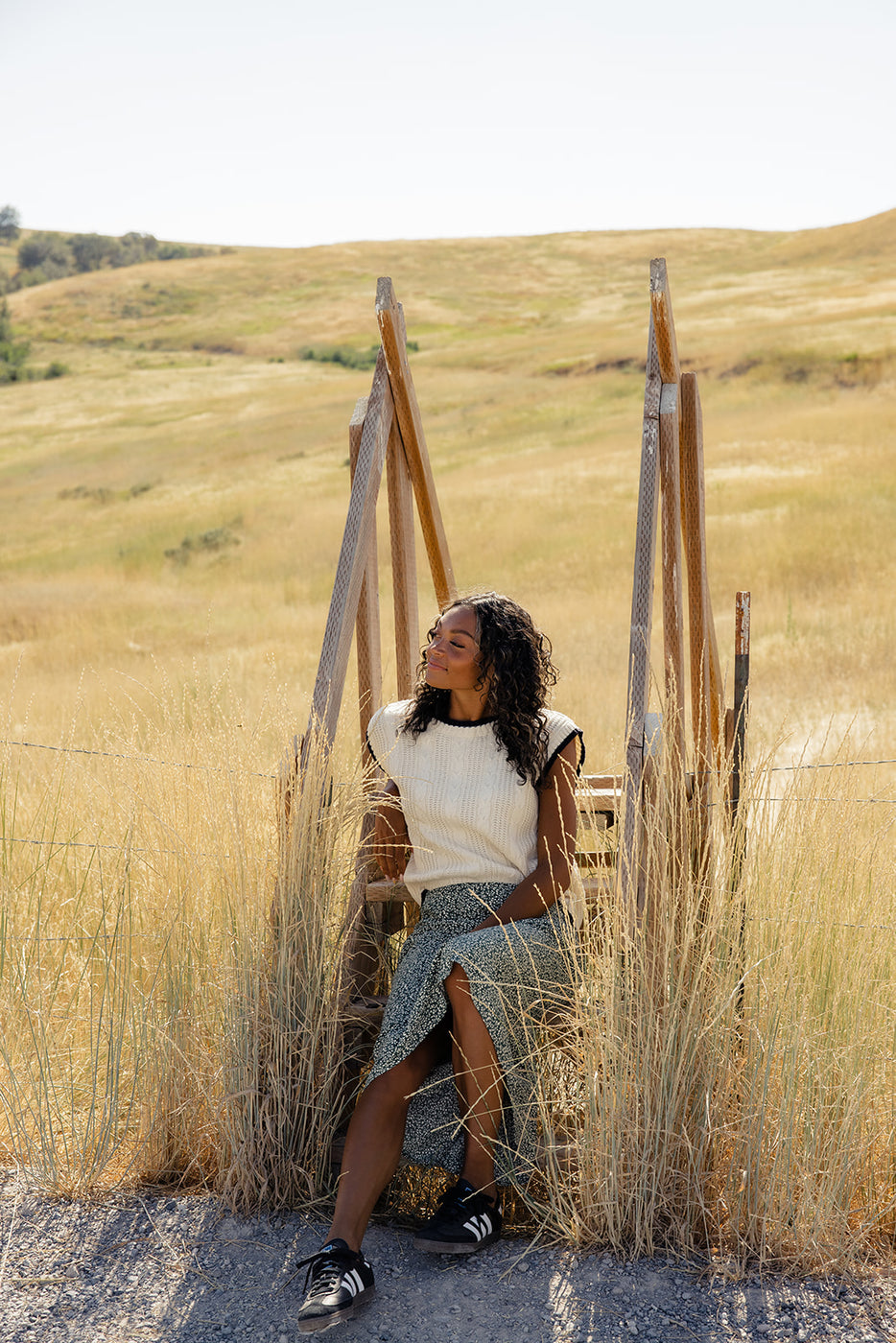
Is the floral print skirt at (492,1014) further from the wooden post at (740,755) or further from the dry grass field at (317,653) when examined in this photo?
the wooden post at (740,755)

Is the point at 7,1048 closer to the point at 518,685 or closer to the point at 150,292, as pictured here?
the point at 518,685

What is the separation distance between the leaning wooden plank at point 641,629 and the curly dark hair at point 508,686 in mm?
253

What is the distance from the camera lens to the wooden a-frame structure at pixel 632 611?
3.00 m

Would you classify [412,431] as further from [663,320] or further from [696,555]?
[696,555]

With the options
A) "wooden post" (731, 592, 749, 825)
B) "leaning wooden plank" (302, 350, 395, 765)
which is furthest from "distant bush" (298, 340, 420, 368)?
"wooden post" (731, 592, 749, 825)

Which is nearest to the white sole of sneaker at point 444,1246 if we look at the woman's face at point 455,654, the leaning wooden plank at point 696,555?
the woman's face at point 455,654

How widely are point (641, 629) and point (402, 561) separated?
1182mm

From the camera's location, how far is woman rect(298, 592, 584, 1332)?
8.91 ft

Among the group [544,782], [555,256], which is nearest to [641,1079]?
[544,782]

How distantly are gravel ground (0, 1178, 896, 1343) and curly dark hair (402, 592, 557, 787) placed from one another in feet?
3.83

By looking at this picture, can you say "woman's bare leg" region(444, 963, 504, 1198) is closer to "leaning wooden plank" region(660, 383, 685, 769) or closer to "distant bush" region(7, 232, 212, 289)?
"leaning wooden plank" region(660, 383, 685, 769)

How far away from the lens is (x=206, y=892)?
315 cm

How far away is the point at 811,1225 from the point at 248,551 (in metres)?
17.2

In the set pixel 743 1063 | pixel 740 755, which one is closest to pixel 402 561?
pixel 740 755
